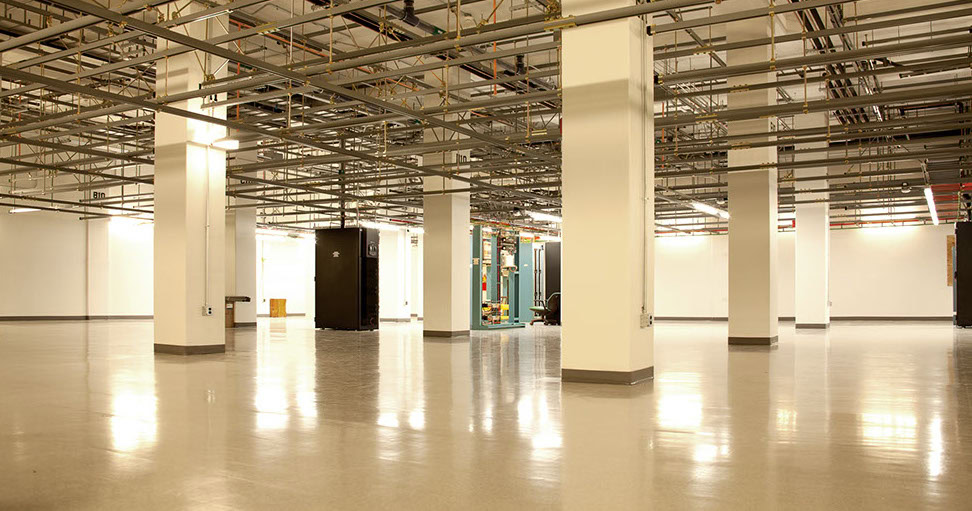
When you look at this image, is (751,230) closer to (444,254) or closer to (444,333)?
(444,254)

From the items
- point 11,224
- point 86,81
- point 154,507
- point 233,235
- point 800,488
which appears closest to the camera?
point 154,507

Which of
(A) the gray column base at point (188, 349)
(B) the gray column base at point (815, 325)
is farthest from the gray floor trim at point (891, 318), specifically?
(A) the gray column base at point (188, 349)

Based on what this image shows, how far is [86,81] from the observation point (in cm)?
1822

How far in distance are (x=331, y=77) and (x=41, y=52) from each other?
537cm

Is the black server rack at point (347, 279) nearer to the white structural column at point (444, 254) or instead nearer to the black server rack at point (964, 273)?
the white structural column at point (444, 254)

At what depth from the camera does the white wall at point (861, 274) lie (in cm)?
2950

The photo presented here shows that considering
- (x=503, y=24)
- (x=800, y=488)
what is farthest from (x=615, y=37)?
(x=800, y=488)

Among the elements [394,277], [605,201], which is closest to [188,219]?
[605,201]

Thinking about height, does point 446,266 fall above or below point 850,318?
above

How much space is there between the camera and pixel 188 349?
13.3 meters

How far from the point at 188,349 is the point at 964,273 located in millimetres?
21521

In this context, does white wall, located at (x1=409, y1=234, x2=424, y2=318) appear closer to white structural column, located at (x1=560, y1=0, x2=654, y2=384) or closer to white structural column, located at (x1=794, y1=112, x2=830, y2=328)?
white structural column, located at (x1=794, y1=112, x2=830, y2=328)

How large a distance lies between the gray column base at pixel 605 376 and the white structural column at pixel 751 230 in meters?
7.09

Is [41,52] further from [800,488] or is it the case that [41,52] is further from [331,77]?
[800,488]
